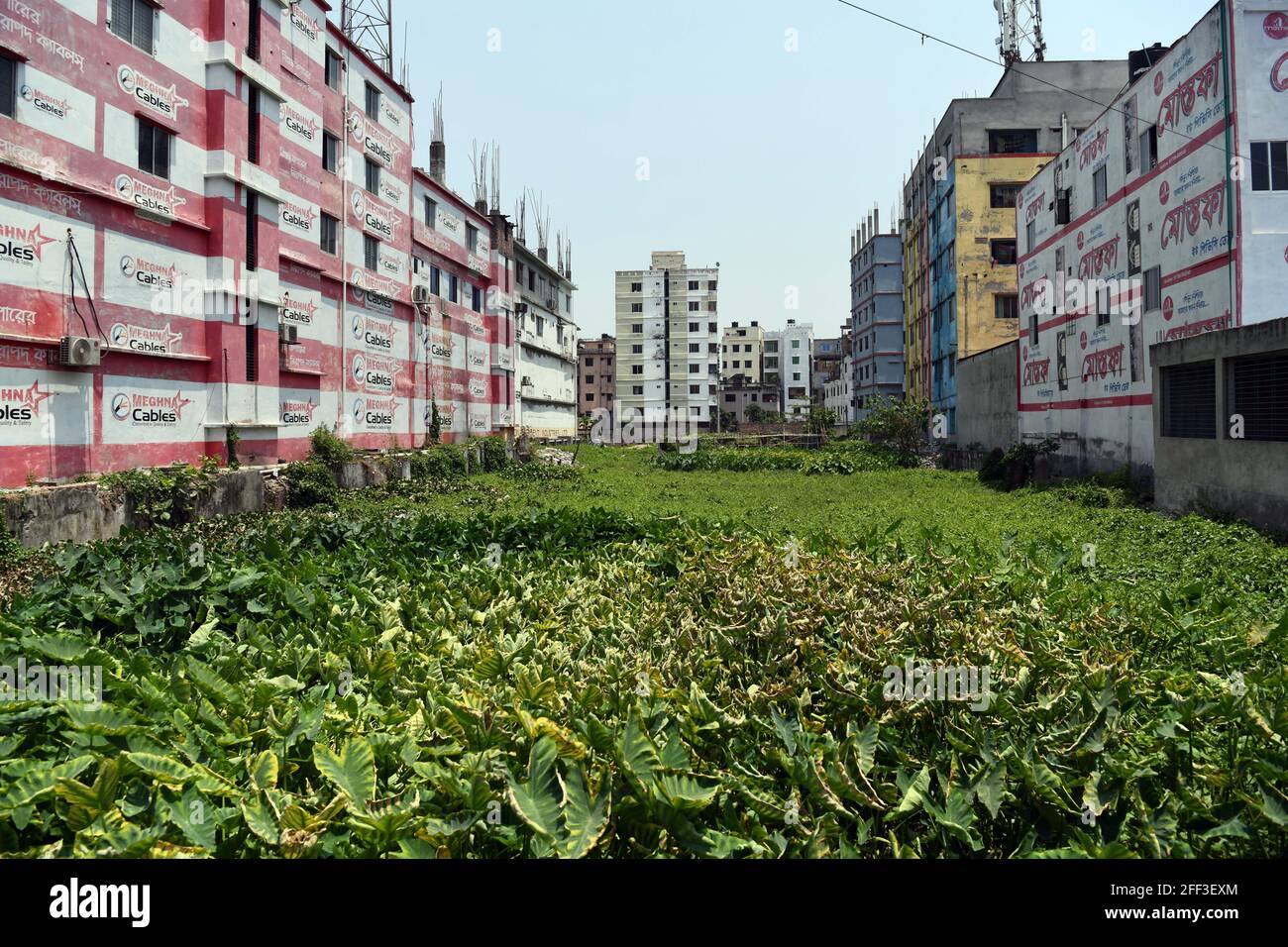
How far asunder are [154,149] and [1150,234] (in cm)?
2129

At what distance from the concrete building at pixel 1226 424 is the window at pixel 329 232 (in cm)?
2054

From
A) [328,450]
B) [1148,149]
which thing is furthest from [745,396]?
[328,450]

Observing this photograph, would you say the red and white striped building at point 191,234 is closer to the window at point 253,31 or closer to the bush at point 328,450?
the window at point 253,31

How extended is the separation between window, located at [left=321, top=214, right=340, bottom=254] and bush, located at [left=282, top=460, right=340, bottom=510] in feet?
23.5

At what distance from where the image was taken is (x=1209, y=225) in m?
16.7

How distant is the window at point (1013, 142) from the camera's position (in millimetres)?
39531

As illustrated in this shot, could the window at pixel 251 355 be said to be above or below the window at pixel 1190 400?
above

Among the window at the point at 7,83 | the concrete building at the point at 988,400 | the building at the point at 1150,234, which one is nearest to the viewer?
the window at the point at 7,83

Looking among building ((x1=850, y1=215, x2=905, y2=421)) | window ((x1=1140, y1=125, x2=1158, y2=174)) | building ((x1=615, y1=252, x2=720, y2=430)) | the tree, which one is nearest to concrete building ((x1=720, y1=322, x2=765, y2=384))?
building ((x1=615, y1=252, x2=720, y2=430))

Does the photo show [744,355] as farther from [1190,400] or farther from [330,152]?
[1190,400]

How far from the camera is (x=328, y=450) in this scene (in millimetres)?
21281

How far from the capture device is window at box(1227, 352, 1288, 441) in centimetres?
1255

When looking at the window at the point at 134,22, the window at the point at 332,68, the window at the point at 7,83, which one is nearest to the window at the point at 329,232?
the window at the point at 332,68

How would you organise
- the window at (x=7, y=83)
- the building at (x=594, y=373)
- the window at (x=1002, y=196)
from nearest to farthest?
the window at (x=7, y=83), the window at (x=1002, y=196), the building at (x=594, y=373)
